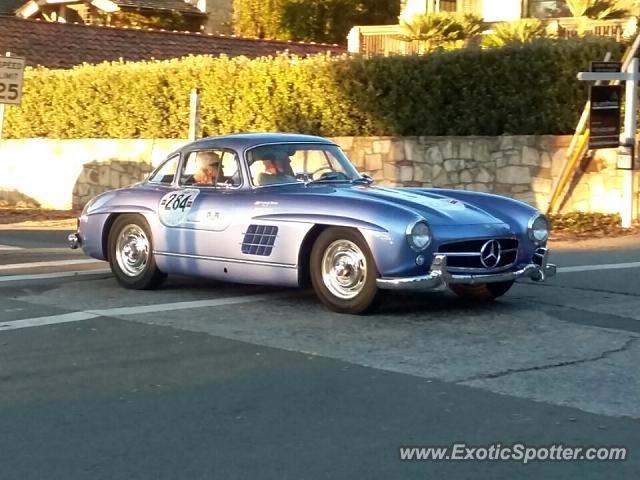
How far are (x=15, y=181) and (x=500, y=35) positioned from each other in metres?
10.5

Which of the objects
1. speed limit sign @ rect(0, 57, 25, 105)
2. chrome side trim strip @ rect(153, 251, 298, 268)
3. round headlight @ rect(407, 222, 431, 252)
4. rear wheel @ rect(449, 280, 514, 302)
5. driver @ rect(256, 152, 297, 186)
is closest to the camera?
round headlight @ rect(407, 222, 431, 252)

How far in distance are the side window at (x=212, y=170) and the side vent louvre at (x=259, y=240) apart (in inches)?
24.2

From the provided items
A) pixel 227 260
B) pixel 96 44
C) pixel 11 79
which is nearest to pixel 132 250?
pixel 227 260

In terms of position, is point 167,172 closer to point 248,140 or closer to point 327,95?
point 248,140

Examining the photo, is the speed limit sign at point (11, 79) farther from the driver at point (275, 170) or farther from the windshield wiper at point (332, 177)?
the windshield wiper at point (332, 177)

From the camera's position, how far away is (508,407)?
6254mm

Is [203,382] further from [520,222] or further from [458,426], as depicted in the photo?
[520,222]

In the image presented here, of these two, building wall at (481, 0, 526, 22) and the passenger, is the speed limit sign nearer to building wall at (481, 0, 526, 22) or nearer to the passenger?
the passenger

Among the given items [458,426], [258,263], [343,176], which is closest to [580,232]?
[343,176]

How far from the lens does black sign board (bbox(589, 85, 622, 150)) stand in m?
16.0

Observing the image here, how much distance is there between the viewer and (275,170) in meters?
9.99

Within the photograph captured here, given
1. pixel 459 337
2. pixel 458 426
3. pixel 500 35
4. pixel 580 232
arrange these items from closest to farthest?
pixel 458 426 < pixel 459 337 < pixel 580 232 < pixel 500 35

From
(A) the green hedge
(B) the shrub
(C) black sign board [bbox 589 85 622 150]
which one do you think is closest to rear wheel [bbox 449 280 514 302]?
(B) the shrub

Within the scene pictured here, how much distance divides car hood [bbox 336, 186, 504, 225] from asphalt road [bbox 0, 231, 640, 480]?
0.77 metres
